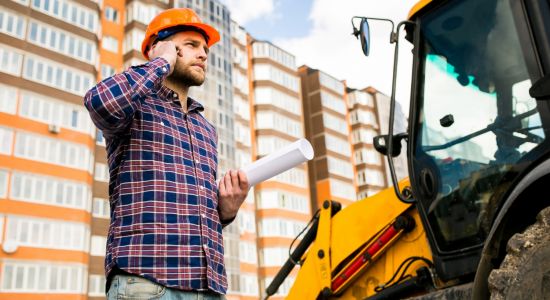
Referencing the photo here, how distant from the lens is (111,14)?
3472cm

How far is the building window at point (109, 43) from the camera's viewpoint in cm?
3372

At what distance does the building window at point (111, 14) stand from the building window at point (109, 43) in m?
1.33

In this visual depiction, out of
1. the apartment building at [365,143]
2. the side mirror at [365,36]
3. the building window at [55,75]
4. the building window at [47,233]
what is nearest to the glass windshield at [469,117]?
the side mirror at [365,36]

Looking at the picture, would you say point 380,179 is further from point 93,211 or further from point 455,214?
point 455,214

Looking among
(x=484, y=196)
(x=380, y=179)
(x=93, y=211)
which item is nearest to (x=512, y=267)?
(x=484, y=196)

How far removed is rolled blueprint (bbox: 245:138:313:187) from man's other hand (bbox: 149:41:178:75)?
0.59 m

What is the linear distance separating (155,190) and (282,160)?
578 millimetres

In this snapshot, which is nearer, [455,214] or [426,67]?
[455,214]

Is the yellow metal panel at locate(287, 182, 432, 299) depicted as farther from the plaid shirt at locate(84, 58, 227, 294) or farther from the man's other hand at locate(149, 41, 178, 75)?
the man's other hand at locate(149, 41, 178, 75)

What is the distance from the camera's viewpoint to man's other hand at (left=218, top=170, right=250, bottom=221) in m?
2.60

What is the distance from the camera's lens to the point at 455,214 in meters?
3.93

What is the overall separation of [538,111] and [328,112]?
4623cm

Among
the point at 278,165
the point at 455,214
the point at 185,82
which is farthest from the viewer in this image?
the point at 455,214

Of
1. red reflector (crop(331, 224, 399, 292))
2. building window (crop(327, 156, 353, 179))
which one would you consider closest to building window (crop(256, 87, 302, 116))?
building window (crop(327, 156, 353, 179))
